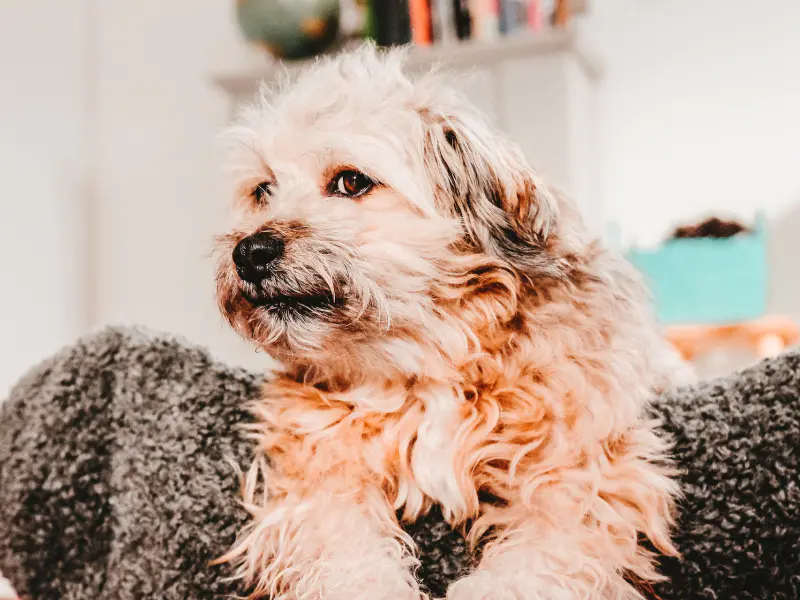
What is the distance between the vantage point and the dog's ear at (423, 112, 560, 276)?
81cm

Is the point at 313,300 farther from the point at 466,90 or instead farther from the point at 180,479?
the point at 466,90

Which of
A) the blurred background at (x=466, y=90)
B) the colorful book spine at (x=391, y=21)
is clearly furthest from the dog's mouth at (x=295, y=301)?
the colorful book spine at (x=391, y=21)

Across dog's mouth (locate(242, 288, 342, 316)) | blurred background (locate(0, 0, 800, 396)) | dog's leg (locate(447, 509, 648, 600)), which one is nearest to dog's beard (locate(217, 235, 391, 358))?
dog's mouth (locate(242, 288, 342, 316))

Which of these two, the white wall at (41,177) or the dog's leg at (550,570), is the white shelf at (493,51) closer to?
the white wall at (41,177)

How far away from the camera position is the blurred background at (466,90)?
6.75ft

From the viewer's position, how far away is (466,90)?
1980 mm

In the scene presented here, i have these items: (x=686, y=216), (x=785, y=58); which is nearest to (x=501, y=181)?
(x=686, y=216)

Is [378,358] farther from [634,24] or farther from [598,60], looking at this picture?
[634,24]

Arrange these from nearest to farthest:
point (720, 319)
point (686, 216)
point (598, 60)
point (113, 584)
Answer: point (113, 584) < point (720, 319) < point (598, 60) < point (686, 216)

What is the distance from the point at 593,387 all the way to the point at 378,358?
227 millimetres

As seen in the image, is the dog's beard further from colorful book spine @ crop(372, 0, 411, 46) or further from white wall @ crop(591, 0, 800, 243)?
white wall @ crop(591, 0, 800, 243)

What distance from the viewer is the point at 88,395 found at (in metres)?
0.73

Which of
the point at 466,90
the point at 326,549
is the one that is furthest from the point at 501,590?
the point at 466,90

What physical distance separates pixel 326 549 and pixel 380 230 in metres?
0.35
